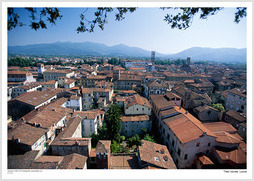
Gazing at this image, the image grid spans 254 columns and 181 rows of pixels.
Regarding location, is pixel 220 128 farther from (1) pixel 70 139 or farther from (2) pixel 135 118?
(1) pixel 70 139

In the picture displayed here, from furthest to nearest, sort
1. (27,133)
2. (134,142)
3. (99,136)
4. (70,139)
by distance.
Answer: (134,142) < (99,136) < (70,139) < (27,133)

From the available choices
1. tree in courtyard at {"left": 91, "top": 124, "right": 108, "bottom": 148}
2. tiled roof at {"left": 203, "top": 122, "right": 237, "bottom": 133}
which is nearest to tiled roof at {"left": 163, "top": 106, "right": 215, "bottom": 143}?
tiled roof at {"left": 203, "top": 122, "right": 237, "bottom": 133}

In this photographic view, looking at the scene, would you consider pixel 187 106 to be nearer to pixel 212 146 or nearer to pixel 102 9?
pixel 212 146

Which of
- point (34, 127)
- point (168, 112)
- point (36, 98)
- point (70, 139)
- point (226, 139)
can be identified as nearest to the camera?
point (70, 139)

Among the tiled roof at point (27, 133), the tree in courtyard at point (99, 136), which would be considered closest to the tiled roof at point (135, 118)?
the tree in courtyard at point (99, 136)

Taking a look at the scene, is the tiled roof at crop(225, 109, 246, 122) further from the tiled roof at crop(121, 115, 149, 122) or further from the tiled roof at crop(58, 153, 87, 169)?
the tiled roof at crop(58, 153, 87, 169)

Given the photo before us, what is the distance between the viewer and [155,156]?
9156 mm

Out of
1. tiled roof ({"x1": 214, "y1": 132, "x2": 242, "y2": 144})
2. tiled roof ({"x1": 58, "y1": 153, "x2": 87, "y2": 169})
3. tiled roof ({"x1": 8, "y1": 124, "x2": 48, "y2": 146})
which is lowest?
tiled roof ({"x1": 214, "y1": 132, "x2": 242, "y2": 144})

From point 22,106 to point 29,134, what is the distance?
945cm

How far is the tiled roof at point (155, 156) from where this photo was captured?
333 inches

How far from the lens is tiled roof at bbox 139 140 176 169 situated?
845cm

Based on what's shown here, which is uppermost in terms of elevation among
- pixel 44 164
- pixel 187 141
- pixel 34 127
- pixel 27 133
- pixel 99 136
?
pixel 34 127

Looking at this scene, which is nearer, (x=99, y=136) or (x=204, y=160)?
(x=204, y=160)

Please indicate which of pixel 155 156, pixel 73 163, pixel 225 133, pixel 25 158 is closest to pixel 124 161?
pixel 155 156
